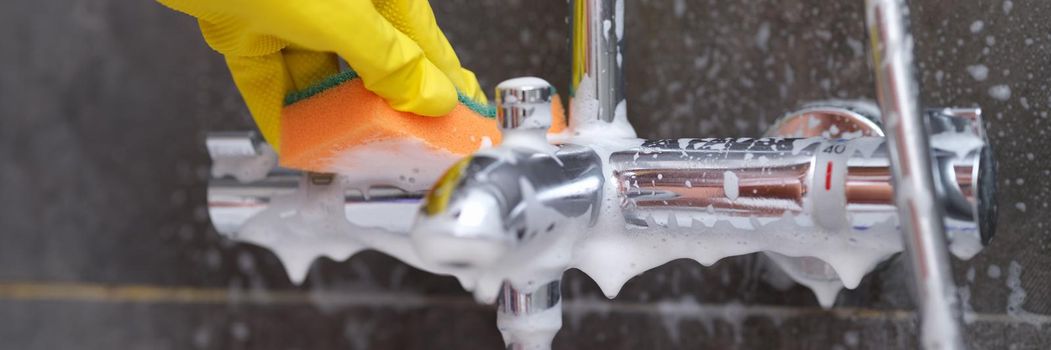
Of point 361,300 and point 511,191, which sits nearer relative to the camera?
point 511,191

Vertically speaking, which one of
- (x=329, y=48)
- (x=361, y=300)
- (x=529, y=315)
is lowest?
(x=361, y=300)

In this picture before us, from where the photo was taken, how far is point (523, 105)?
0.33 metres

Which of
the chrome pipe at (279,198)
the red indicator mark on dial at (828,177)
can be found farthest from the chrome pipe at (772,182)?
the chrome pipe at (279,198)

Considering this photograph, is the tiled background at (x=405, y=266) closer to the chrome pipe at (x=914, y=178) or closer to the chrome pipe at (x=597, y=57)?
the chrome pipe at (x=597, y=57)

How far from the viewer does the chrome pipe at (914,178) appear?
10.7 inches

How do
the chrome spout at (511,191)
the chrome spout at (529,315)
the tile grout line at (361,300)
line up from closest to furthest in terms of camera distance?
the chrome spout at (511,191), the chrome spout at (529,315), the tile grout line at (361,300)

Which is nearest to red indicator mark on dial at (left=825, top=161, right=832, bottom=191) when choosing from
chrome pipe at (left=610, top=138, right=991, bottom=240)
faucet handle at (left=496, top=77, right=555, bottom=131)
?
chrome pipe at (left=610, top=138, right=991, bottom=240)

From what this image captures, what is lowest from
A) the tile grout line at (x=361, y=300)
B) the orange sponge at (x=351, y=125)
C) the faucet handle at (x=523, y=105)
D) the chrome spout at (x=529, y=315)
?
the tile grout line at (x=361, y=300)

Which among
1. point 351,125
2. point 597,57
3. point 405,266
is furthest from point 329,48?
point 405,266

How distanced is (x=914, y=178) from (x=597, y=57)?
7.1 inches

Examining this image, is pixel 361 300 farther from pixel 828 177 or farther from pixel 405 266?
pixel 828 177

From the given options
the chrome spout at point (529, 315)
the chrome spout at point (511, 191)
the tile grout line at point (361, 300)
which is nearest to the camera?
the chrome spout at point (511, 191)

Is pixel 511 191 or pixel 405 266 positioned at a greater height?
pixel 511 191

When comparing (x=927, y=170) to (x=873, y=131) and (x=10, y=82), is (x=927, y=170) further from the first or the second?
(x=10, y=82)
